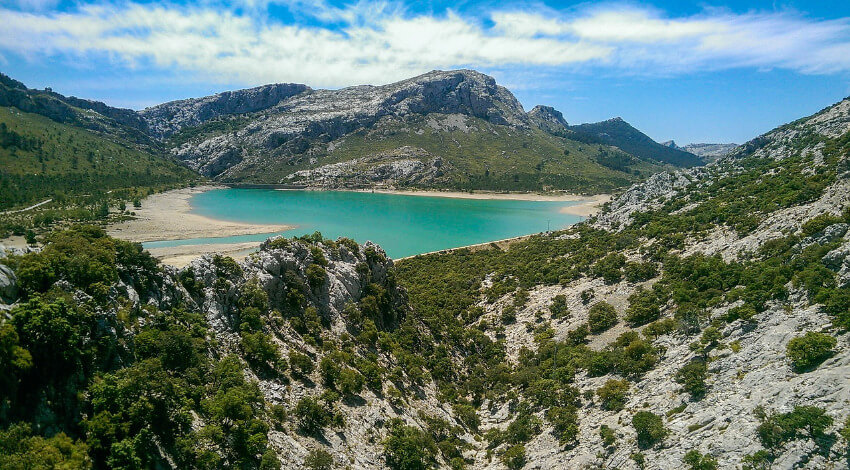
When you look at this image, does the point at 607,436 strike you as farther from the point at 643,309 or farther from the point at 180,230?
the point at 180,230

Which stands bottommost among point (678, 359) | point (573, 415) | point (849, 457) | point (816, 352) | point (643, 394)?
point (573, 415)

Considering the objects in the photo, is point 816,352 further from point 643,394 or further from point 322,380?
point 322,380

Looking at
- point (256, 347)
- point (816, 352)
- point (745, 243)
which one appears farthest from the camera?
point (745, 243)

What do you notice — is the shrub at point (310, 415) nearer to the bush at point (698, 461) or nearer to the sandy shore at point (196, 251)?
the bush at point (698, 461)

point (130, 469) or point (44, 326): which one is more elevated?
point (44, 326)

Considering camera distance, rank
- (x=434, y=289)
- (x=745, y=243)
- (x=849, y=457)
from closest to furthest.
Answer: (x=849, y=457), (x=745, y=243), (x=434, y=289)

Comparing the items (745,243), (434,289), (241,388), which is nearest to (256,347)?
(241,388)

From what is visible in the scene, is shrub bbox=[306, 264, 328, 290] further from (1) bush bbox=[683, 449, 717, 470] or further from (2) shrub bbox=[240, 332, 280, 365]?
(1) bush bbox=[683, 449, 717, 470]

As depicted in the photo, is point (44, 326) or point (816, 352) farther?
point (816, 352)
